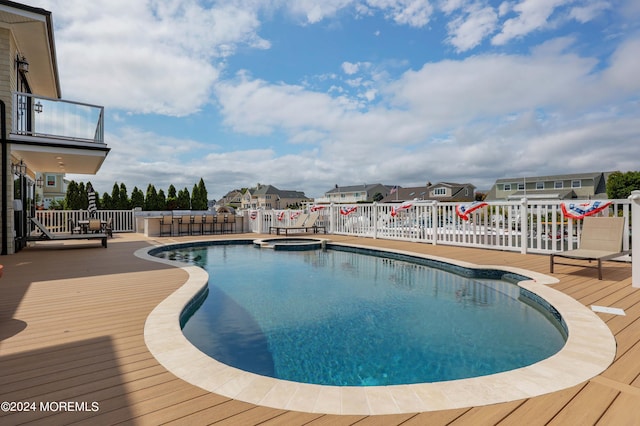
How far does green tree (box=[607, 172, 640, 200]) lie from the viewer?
91.8ft

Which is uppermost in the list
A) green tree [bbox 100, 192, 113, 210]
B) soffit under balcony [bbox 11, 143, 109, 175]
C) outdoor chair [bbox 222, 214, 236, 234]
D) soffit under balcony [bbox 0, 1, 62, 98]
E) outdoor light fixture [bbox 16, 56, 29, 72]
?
soffit under balcony [bbox 0, 1, 62, 98]

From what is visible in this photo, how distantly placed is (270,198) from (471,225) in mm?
71954

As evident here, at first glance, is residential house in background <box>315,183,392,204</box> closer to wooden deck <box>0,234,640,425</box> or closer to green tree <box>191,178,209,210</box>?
green tree <box>191,178,209,210</box>

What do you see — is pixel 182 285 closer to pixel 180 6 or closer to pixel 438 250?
pixel 438 250

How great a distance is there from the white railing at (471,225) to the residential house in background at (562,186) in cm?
3362

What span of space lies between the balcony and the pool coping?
8.46 m

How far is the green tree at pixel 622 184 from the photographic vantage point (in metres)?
28.0

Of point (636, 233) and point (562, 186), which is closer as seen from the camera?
point (636, 233)

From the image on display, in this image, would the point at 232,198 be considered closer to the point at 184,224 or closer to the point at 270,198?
the point at 270,198

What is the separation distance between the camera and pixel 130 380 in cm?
199

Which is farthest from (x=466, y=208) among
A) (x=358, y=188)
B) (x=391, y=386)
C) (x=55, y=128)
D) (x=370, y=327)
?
(x=358, y=188)

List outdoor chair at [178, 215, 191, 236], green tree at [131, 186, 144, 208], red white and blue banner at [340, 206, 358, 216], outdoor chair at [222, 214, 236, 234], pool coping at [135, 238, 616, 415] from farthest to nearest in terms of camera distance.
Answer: green tree at [131, 186, 144, 208]
outdoor chair at [222, 214, 236, 234]
outdoor chair at [178, 215, 191, 236]
red white and blue banner at [340, 206, 358, 216]
pool coping at [135, 238, 616, 415]

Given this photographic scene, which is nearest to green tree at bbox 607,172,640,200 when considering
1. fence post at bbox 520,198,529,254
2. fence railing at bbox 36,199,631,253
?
fence railing at bbox 36,199,631,253

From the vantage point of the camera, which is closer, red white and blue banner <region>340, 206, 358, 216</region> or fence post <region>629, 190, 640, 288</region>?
fence post <region>629, 190, 640, 288</region>
